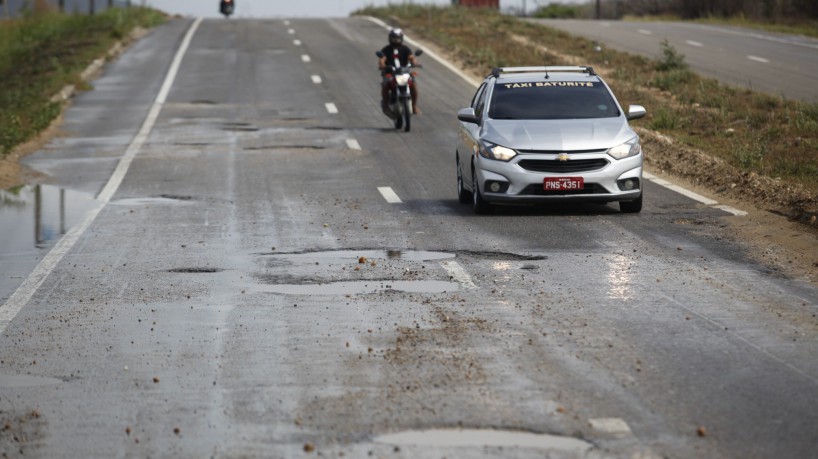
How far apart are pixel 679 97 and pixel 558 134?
13917 mm

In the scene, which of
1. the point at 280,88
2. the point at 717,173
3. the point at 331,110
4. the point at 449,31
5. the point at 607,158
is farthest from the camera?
the point at 449,31

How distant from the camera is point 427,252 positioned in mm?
13383

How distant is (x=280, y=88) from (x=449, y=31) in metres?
15.5

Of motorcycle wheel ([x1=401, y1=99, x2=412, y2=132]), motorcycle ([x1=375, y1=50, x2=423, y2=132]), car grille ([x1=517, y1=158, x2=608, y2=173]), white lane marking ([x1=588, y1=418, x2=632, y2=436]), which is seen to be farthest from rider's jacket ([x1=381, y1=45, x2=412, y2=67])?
white lane marking ([x1=588, y1=418, x2=632, y2=436])

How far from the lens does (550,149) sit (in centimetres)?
1603

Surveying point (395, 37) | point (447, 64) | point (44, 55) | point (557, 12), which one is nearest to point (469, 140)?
point (395, 37)

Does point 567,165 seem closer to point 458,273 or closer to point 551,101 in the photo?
point 551,101

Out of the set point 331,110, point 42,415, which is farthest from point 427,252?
point 331,110

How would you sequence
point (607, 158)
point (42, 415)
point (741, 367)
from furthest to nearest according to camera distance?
point (607, 158), point (741, 367), point (42, 415)

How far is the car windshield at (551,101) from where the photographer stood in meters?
17.2

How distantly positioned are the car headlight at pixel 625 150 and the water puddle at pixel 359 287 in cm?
505

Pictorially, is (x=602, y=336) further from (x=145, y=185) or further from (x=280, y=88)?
(x=280, y=88)

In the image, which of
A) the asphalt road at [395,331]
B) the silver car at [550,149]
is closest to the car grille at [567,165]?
the silver car at [550,149]

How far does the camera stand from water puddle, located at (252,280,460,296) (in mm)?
11281
